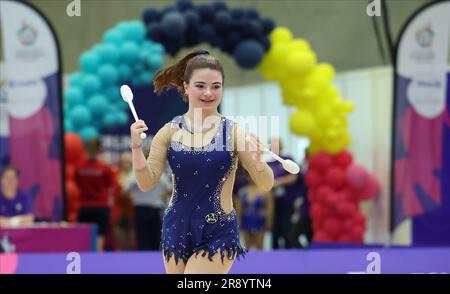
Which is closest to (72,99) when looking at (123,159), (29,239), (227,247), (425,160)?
(123,159)

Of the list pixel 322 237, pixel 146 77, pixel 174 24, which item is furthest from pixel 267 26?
pixel 322 237

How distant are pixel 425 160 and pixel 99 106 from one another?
342cm

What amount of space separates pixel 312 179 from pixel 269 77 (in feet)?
3.96

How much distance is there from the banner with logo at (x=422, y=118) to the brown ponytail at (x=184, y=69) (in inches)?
202

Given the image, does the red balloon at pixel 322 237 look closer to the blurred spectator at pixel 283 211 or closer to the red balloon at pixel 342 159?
the blurred spectator at pixel 283 211

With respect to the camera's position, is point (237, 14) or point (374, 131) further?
point (374, 131)

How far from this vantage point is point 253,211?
33.5 ft

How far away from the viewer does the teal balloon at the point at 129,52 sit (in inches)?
375

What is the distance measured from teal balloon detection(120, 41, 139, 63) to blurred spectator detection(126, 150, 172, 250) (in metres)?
1.31

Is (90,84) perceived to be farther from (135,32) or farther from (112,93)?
(135,32)

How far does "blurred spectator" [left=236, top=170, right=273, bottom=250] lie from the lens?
10.1 m

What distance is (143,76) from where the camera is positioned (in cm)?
967

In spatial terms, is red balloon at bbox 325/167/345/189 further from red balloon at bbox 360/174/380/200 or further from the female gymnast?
the female gymnast
